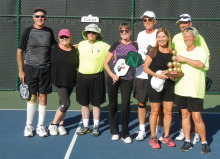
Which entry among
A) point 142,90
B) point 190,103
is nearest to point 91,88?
point 142,90

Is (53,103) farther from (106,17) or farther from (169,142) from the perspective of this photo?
(169,142)

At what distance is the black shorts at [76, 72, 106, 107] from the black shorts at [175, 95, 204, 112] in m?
1.25

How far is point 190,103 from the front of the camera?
466 centimetres

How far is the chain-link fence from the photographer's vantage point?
30.8 ft

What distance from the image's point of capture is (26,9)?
956 centimetres

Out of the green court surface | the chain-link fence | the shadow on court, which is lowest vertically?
the shadow on court

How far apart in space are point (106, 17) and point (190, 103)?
17.6 feet

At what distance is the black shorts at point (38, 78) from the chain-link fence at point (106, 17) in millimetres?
4413

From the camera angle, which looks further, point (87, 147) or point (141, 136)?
point (141, 136)

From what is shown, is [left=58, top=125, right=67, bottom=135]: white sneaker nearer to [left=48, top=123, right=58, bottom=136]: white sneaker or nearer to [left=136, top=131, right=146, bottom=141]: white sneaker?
[left=48, top=123, right=58, bottom=136]: white sneaker

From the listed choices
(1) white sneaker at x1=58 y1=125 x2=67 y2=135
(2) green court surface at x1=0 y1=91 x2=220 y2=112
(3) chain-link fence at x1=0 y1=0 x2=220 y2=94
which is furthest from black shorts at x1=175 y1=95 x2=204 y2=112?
(3) chain-link fence at x1=0 y1=0 x2=220 y2=94

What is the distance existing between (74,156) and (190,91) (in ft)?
5.94

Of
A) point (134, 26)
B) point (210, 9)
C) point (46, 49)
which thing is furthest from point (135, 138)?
point (210, 9)

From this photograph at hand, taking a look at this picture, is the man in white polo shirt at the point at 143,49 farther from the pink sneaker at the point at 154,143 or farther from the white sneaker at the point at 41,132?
the white sneaker at the point at 41,132
